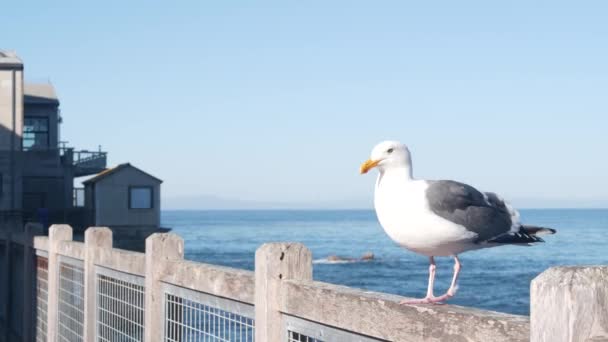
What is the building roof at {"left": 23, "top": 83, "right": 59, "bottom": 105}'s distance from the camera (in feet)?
157

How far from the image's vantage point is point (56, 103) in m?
48.6

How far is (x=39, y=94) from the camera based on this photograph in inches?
1944

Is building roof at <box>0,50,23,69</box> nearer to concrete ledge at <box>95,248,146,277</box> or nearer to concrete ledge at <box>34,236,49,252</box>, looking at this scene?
concrete ledge at <box>34,236,49,252</box>

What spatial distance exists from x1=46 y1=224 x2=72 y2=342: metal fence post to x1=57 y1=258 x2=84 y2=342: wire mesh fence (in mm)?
56

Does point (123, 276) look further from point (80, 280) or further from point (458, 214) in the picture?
point (458, 214)

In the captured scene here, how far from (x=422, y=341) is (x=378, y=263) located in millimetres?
75772

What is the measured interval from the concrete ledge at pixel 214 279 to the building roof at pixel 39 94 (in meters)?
43.3

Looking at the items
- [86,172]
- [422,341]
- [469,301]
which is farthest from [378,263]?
[422,341]

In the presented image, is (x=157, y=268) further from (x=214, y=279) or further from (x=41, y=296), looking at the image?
(x=41, y=296)

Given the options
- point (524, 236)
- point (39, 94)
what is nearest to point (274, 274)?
point (524, 236)

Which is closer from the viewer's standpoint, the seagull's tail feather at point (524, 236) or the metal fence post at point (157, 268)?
the seagull's tail feather at point (524, 236)

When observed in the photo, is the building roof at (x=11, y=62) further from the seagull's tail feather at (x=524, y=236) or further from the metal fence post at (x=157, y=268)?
the seagull's tail feather at (x=524, y=236)

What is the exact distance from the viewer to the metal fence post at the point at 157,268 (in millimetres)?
6590

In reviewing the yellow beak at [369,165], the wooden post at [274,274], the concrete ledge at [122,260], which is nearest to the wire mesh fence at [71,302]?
the concrete ledge at [122,260]
